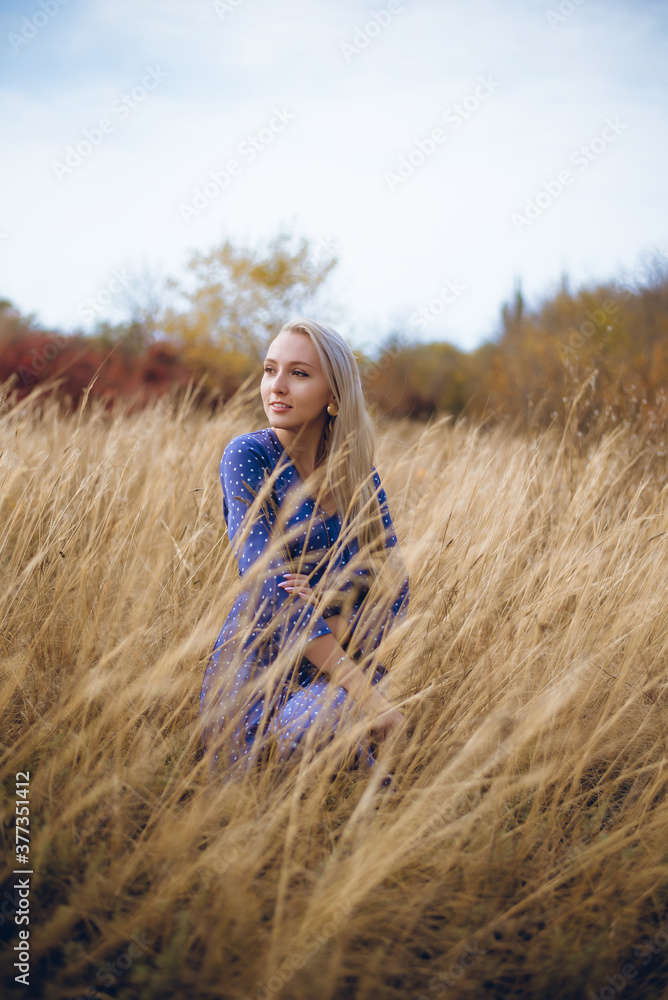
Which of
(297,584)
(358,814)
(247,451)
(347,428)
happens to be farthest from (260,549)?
(358,814)

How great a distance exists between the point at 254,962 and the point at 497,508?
4.95 ft

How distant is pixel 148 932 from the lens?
1127 millimetres

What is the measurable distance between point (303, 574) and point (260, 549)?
0.16 metres

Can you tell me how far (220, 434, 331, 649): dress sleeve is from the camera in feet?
4.90

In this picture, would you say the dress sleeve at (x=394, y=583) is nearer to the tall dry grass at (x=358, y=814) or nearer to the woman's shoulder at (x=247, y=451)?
the tall dry grass at (x=358, y=814)

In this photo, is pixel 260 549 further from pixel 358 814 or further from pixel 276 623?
pixel 358 814

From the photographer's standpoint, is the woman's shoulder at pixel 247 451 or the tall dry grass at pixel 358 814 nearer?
the tall dry grass at pixel 358 814

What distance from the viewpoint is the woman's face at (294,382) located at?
1.80 m

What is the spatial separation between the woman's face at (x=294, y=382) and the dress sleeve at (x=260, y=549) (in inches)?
5.1

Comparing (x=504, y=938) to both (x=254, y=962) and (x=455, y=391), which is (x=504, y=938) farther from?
(x=455, y=391)

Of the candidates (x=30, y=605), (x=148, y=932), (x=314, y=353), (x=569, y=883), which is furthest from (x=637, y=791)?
(x=30, y=605)

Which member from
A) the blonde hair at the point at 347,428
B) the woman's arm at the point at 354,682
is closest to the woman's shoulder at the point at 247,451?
the blonde hair at the point at 347,428

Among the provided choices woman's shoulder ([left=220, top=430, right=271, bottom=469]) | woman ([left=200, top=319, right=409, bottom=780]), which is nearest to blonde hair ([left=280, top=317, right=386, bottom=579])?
woman ([left=200, top=319, right=409, bottom=780])

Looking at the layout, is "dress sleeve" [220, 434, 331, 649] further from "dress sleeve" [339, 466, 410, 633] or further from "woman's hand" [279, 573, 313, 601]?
"dress sleeve" [339, 466, 410, 633]
